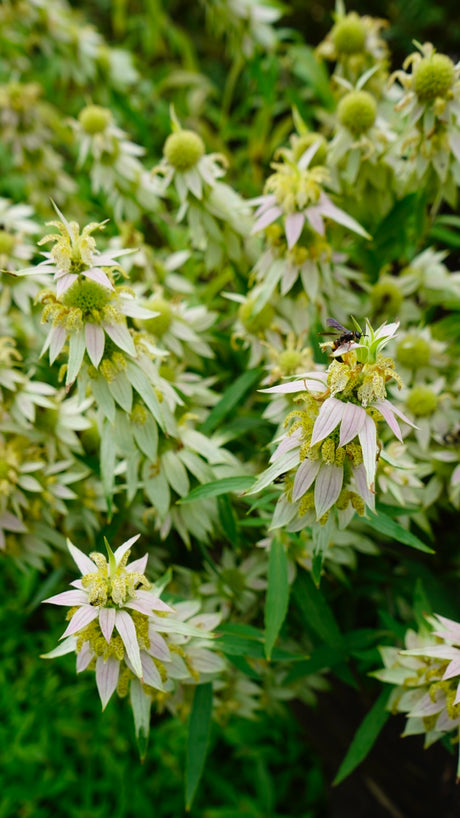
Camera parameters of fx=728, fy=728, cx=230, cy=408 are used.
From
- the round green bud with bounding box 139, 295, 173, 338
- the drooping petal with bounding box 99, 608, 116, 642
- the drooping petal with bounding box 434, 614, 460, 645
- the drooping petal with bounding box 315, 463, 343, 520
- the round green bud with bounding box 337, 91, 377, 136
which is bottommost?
the drooping petal with bounding box 99, 608, 116, 642

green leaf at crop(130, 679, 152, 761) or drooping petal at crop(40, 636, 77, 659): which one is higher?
drooping petal at crop(40, 636, 77, 659)

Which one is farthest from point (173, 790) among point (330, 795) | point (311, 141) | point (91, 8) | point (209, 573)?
point (91, 8)

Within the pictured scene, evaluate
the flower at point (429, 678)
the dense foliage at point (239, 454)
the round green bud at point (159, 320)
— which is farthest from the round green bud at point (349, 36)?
the flower at point (429, 678)

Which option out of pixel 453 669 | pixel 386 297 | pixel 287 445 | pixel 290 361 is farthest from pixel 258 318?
pixel 453 669

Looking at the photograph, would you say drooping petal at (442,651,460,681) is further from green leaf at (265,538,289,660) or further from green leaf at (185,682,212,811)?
green leaf at (185,682,212,811)

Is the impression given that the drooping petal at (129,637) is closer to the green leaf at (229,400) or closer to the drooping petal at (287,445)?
the drooping petal at (287,445)

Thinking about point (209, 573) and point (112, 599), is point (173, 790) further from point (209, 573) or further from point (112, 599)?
point (112, 599)

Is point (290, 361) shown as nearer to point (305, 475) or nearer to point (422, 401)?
point (422, 401)

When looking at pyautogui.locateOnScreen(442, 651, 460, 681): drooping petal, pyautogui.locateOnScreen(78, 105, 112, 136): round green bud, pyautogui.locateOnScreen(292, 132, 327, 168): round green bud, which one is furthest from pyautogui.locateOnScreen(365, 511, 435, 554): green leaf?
pyautogui.locateOnScreen(78, 105, 112, 136): round green bud
